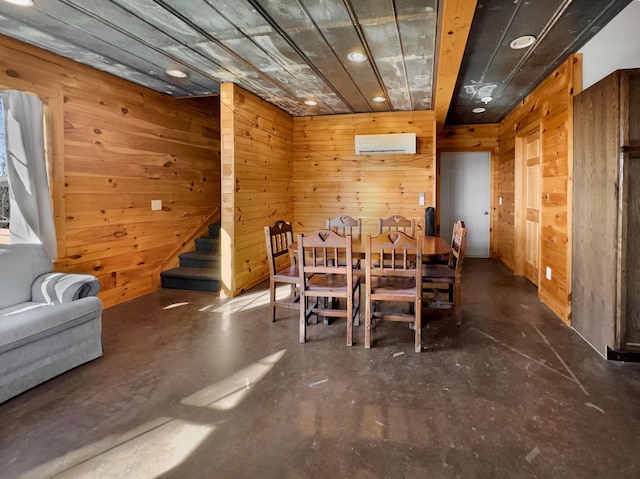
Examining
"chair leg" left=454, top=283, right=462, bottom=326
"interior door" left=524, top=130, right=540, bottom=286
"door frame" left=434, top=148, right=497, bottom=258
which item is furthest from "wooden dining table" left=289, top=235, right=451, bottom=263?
"door frame" left=434, top=148, right=497, bottom=258

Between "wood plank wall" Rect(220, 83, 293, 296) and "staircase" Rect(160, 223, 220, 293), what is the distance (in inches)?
13.8

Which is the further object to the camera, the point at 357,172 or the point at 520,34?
the point at 357,172

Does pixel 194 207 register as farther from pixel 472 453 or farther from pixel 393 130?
pixel 472 453

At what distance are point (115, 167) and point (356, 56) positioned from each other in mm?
2774

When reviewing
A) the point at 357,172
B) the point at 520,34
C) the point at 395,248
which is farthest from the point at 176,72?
the point at 520,34

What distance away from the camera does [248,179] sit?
4.85 meters

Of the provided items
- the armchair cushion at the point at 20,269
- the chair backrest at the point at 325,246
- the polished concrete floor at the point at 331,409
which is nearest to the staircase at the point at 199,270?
the polished concrete floor at the point at 331,409

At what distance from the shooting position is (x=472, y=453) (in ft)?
5.86

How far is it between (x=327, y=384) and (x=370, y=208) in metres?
3.89

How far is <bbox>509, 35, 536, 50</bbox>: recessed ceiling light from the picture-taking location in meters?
3.04

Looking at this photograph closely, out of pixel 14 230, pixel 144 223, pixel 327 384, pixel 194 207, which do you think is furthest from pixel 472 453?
pixel 194 207

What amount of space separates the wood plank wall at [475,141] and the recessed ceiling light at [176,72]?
458cm

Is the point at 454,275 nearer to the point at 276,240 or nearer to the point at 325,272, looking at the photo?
the point at 325,272

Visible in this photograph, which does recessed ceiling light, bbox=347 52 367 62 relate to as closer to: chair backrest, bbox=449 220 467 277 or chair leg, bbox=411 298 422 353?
chair backrest, bbox=449 220 467 277
